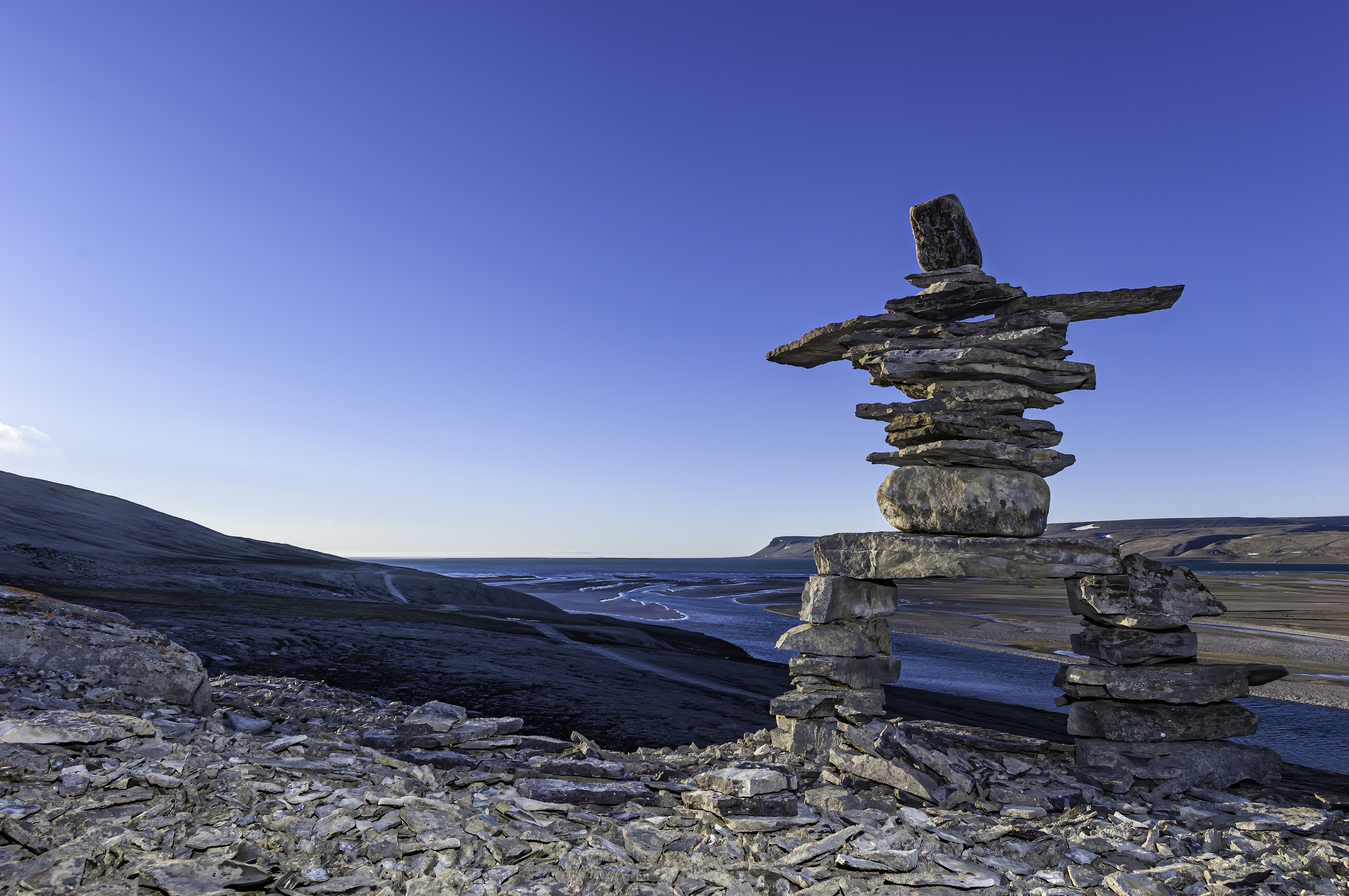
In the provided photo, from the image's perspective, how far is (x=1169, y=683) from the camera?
7934 millimetres

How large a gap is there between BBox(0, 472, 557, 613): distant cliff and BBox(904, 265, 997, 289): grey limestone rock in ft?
72.3

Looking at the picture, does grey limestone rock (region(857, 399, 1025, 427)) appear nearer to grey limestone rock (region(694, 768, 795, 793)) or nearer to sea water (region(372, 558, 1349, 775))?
grey limestone rock (region(694, 768, 795, 793))

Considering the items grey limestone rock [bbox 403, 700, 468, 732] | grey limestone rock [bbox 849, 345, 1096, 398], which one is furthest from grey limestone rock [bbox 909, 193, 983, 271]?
grey limestone rock [bbox 403, 700, 468, 732]

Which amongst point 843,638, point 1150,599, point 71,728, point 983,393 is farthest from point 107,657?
point 1150,599

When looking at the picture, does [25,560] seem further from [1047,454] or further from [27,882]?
[1047,454]

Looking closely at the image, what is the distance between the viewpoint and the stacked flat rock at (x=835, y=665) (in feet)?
29.8

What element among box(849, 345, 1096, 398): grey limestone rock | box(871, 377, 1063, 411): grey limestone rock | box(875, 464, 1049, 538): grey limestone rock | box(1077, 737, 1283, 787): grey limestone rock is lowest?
box(1077, 737, 1283, 787): grey limestone rock

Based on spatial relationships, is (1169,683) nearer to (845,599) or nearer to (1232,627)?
(845,599)

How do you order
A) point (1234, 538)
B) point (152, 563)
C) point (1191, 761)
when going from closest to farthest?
1. point (1191, 761)
2. point (152, 563)
3. point (1234, 538)

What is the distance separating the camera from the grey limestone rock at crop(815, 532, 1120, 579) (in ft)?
27.3

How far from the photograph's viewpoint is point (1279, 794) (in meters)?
7.60

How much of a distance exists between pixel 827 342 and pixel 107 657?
31.2 ft

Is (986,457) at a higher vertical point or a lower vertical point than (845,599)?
higher

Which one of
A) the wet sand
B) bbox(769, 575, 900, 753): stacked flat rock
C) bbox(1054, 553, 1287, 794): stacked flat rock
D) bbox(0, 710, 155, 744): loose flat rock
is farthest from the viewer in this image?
the wet sand
